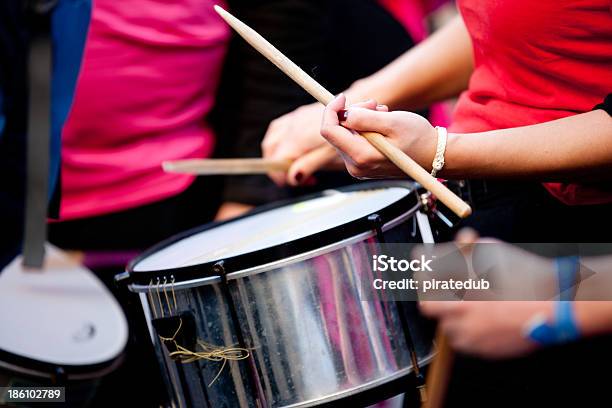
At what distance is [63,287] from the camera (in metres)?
1.80

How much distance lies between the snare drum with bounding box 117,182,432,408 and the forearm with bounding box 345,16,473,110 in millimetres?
353

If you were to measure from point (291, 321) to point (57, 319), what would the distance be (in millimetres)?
711

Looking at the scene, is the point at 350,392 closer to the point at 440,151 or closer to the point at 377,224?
the point at 377,224

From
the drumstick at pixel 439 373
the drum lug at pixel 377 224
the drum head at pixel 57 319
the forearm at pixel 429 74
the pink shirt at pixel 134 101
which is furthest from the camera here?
the pink shirt at pixel 134 101

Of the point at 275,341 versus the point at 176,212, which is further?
the point at 176,212

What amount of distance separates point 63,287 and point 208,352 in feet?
2.22

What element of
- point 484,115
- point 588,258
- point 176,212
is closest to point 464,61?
point 484,115

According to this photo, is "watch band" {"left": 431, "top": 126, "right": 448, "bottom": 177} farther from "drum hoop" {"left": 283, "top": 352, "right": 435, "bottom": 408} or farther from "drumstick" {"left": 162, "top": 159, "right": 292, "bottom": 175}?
"drumstick" {"left": 162, "top": 159, "right": 292, "bottom": 175}

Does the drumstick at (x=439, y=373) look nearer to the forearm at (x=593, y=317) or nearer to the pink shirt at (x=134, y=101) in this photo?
the forearm at (x=593, y=317)

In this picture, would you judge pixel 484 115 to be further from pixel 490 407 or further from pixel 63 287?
pixel 63 287

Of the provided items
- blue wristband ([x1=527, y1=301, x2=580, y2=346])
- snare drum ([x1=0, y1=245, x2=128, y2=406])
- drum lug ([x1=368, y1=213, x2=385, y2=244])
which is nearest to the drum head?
snare drum ([x1=0, y1=245, x2=128, y2=406])

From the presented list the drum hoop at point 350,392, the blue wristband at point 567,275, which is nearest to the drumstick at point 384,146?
the blue wristband at point 567,275

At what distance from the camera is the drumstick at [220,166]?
1.56 meters

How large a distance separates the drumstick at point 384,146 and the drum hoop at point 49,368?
2.64 ft
